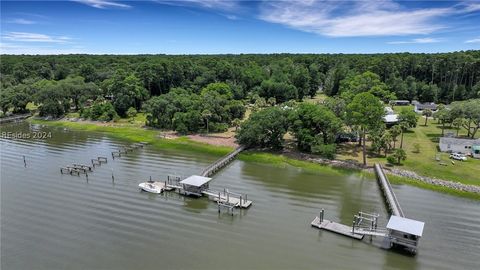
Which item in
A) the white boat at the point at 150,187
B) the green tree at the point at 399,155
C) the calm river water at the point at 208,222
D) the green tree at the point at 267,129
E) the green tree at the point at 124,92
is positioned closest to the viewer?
the calm river water at the point at 208,222

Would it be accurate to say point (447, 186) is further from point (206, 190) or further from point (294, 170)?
Answer: point (206, 190)

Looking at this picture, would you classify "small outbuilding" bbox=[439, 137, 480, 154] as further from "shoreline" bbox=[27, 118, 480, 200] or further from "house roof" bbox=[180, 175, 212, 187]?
"house roof" bbox=[180, 175, 212, 187]

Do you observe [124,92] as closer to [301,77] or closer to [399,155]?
[301,77]

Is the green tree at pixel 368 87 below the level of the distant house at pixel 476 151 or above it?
above

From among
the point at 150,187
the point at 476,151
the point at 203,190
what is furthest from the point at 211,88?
the point at 476,151

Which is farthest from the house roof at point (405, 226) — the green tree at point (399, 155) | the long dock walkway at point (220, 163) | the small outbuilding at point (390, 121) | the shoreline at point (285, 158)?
the small outbuilding at point (390, 121)

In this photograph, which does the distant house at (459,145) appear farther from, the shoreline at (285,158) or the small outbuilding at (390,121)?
the small outbuilding at (390,121)

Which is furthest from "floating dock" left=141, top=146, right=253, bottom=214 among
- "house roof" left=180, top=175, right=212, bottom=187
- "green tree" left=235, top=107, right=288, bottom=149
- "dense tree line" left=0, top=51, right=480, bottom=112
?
"dense tree line" left=0, top=51, right=480, bottom=112
